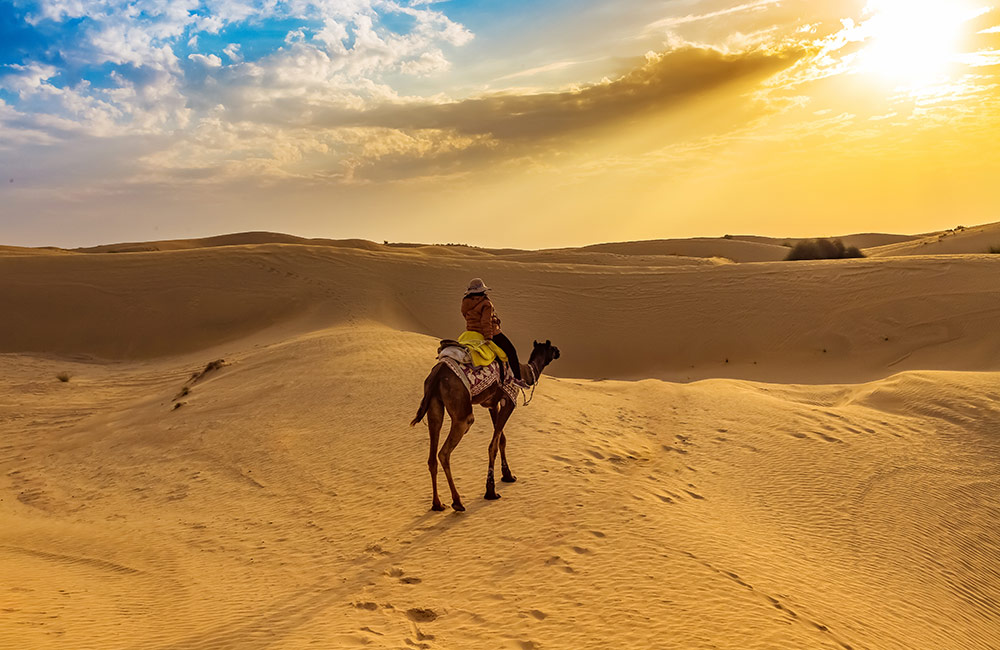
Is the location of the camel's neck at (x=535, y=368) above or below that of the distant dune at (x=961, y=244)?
below

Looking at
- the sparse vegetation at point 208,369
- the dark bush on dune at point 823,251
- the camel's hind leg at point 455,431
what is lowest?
the sparse vegetation at point 208,369

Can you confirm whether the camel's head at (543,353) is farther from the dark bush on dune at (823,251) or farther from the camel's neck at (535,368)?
the dark bush on dune at (823,251)

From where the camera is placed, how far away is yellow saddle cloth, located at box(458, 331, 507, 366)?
795cm

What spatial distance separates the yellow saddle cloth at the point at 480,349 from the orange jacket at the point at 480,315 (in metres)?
0.09

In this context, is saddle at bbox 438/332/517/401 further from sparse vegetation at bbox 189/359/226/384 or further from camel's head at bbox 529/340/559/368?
sparse vegetation at bbox 189/359/226/384

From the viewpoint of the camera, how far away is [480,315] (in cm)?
823

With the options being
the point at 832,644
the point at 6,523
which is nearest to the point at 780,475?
the point at 832,644

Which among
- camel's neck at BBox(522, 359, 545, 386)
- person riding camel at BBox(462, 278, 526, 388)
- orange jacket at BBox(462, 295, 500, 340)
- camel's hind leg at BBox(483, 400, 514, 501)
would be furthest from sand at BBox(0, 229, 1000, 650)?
orange jacket at BBox(462, 295, 500, 340)

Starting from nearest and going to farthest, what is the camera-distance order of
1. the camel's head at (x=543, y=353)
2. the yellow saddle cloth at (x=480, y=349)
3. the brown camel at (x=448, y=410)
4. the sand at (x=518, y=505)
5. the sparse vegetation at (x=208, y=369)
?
1. the sand at (x=518, y=505)
2. the brown camel at (x=448, y=410)
3. the yellow saddle cloth at (x=480, y=349)
4. the camel's head at (x=543, y=353)
5. the sparse vegetation at (x=208, y=369)

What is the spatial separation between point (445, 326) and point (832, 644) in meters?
21.1

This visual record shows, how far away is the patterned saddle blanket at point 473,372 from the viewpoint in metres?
7.75

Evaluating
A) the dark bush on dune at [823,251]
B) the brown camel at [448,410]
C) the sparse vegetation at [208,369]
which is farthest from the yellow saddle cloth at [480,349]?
the dark bush on dune at [823,251]

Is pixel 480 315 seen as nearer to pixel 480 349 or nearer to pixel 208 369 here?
pixel 480 349

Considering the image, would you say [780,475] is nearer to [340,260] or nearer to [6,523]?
[6,523]
